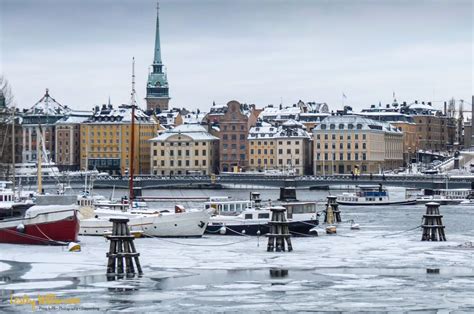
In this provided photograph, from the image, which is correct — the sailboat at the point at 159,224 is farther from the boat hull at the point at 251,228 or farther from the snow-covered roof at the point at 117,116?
the snow-covered roof at the point at 117,116

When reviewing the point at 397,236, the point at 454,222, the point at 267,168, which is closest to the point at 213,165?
the point at 267,168

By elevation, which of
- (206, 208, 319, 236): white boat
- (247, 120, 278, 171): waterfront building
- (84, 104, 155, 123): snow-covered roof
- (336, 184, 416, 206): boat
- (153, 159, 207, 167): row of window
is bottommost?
(206, 208, 319, 236): white boat

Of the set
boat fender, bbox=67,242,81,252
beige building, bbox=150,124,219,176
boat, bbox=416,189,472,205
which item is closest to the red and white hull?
boat fender, bbox=67,242,81,252

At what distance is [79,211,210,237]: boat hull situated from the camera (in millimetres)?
59719

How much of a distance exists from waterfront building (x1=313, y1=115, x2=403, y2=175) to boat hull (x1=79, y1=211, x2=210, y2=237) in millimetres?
117356

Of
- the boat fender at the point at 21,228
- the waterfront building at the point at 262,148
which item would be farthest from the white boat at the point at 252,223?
the waterfront building at the point at 262,148

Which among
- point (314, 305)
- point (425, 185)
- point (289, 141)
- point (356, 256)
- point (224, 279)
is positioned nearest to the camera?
point (314, 305)

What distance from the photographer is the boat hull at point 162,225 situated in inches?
2351

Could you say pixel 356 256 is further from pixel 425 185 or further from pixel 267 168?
pixel 267 168

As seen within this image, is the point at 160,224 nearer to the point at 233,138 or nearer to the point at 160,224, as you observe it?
the point at 160,224

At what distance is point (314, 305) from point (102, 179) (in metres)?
107

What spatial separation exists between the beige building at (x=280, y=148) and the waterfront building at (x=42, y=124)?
27.3 m

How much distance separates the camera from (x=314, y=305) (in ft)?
116

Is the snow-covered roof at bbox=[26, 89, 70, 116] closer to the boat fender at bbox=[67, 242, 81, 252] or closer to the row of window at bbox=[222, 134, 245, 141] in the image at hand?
the row of window at bbox=[222, 134, 245, 141]
